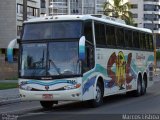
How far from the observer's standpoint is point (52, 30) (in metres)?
19.1

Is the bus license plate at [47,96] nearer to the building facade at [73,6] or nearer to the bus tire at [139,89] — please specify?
the bus tire at [139,89]

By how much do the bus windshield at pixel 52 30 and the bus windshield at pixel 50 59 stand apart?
12.6 inches

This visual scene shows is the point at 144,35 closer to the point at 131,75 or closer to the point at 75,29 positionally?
the point at 131,75

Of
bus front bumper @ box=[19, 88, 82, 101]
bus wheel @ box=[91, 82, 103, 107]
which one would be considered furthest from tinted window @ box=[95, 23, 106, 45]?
bus front bumper @ box=[19, 88, 82, 101]

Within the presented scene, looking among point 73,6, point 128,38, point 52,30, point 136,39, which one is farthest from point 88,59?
point 73,6

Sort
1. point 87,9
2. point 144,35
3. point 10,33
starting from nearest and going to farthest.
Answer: point 144,35
point 10,33
point 87,9

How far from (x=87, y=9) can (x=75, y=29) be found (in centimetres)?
11547

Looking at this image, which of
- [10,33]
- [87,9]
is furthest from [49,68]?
[87,9]

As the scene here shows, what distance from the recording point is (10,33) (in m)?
82.7

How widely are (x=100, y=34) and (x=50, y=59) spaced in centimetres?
298

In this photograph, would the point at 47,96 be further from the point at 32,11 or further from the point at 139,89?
the point at 32,11

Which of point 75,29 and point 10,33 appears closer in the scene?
point 75,29

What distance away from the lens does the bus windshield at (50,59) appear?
60.6ft

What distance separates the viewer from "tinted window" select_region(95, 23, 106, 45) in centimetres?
2028
